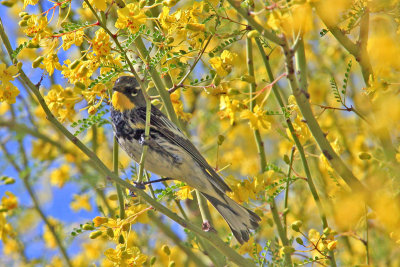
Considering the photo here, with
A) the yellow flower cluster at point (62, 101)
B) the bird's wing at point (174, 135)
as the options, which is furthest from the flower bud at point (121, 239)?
→ the bird's wing at point (174, 135)

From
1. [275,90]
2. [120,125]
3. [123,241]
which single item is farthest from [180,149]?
[123,241]

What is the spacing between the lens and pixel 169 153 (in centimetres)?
440

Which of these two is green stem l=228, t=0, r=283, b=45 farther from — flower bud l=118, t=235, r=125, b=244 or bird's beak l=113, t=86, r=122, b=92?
bird's beak l=113, t=86, r=122, b=92

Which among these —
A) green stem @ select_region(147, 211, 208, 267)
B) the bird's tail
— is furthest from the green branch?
the bird's tail

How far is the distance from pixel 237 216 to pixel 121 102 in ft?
4.53

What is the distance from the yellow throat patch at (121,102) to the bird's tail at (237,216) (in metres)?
1.02

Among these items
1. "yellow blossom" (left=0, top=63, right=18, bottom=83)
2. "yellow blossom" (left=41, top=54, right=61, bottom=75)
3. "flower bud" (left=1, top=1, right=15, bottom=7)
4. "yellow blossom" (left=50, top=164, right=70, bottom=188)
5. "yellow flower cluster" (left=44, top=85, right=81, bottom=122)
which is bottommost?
"yellow flower cluster" (left=44, top=85, right=81, bottom=122)

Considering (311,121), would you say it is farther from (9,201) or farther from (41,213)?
(41,213)

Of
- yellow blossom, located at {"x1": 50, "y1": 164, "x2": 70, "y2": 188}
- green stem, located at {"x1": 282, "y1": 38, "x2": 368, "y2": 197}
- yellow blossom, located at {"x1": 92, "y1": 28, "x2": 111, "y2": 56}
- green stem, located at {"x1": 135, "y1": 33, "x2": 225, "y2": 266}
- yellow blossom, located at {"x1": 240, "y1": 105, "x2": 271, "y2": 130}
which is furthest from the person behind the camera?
yellow blossom, located at {"x1": 50, "y1": 164, "x2": 70, "y2": 188}

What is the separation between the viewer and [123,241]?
3055mm

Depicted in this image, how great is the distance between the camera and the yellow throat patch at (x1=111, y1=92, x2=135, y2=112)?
14.6 feet

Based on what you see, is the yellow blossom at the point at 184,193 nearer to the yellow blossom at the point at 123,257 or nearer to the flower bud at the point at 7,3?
the yellow blossom at the point at 123,257

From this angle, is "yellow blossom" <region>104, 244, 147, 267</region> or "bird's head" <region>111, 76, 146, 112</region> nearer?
"yellow blossom" <region>104, 244, 147, 267</region>

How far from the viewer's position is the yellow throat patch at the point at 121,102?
4449 millimetres
